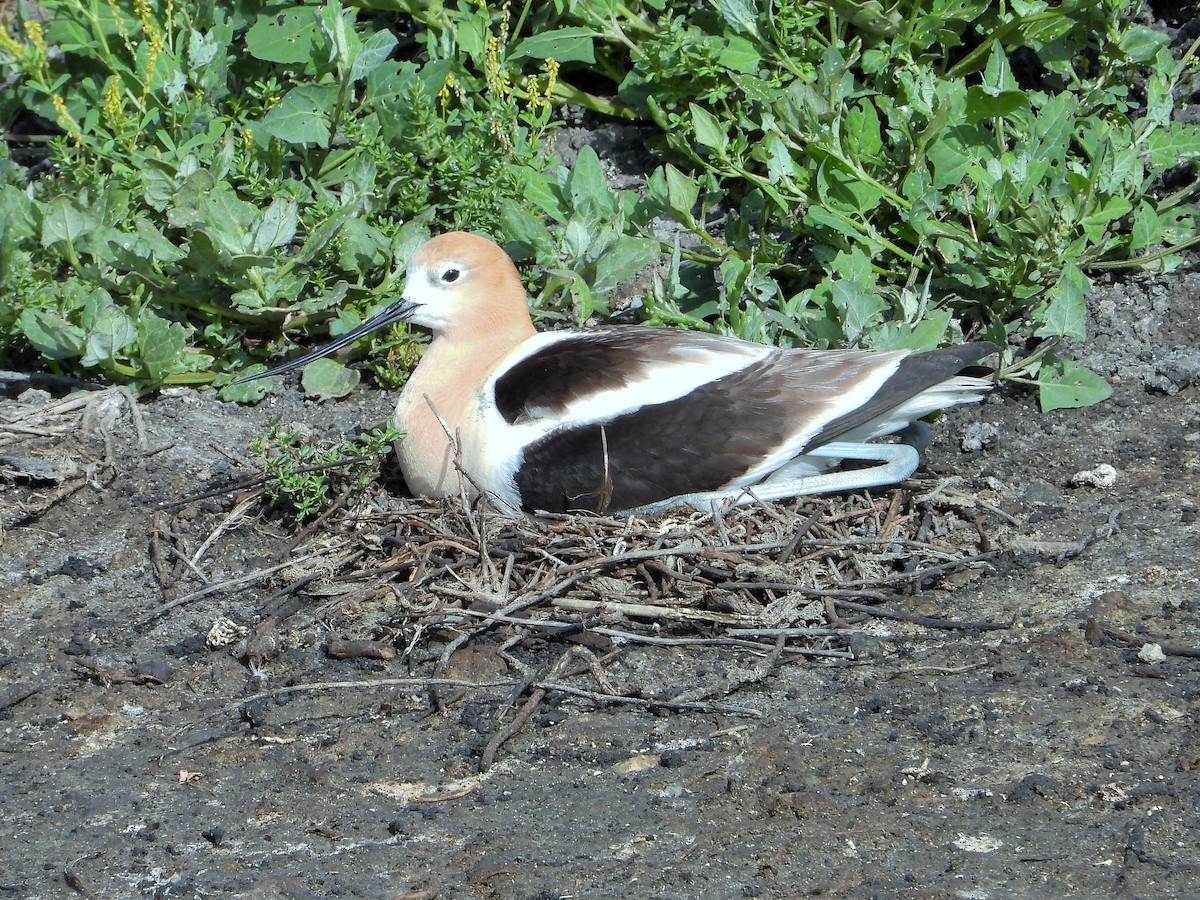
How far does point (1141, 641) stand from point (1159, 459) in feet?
3.89

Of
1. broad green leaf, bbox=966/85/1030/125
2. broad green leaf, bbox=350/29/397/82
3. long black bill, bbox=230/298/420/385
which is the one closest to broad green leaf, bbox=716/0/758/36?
broad green leaf, bbox=966/85/1030/125

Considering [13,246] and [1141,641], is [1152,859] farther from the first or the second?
[13,246]

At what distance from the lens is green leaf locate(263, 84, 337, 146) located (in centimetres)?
543

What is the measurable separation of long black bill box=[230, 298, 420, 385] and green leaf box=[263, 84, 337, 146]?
3.06ft

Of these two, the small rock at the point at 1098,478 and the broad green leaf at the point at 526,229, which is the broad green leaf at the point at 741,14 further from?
the small rock at the point at 1098,478

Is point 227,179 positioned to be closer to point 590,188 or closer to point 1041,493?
point 590,188

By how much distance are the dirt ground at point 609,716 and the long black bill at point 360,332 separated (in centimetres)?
45

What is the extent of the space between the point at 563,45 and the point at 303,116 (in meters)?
1.14

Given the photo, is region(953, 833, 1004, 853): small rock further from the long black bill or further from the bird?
the long black bill

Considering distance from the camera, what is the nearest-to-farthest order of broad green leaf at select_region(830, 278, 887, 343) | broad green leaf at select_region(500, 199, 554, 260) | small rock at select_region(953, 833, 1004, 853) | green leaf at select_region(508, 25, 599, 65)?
small rock at select_region(953, 833, 1004, 853) < broad green leaf at select_region(830, 278, 887, 343) < broad green leaf at select_region(500, 199, 554, 260) < green leaf at select_region(508, 25, 599, 65)

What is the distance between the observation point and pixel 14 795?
10.6 ft

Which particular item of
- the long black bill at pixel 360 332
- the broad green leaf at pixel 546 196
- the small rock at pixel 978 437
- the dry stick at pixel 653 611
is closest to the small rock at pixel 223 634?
the dry stick at pixel 653 611

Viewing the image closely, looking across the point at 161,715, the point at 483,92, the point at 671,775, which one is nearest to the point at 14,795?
the point at 161,715

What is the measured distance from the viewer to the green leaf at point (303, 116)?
214 inches
